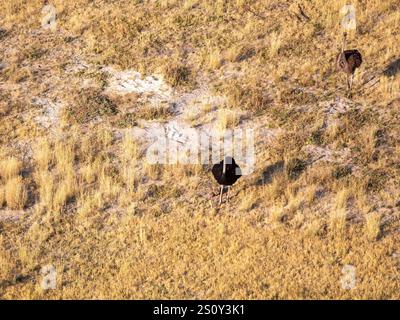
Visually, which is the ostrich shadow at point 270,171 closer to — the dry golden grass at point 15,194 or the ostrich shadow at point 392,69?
the ostrich shadow at point 392,69

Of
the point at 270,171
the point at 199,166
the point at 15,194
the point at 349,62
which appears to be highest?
the point at 349,62

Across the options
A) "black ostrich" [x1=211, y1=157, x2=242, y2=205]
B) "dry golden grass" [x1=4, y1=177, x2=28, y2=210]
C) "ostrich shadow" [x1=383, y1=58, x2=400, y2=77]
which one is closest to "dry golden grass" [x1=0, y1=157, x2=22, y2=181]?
"dry golden grass" [x1=4, y1=177, x2=28, y2=210]

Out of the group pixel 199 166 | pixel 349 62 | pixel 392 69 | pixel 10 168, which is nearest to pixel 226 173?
pixel 199 166

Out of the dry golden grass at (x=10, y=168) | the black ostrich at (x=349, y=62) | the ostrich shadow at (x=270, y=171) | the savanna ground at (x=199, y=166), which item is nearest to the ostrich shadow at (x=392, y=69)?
the savanna ground at (x=199, y=166)

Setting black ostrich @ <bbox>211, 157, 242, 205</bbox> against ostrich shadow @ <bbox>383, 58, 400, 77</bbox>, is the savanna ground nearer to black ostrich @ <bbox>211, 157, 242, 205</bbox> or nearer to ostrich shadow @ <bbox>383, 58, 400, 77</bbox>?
ostrich shadow @ <bbox>383, 58, 400, 77</bbox>

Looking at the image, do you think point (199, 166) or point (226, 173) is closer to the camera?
point (226, 173)

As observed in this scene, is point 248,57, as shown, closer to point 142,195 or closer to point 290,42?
point 290,42

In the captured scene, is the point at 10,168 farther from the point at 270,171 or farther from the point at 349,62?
the point at 349,62
